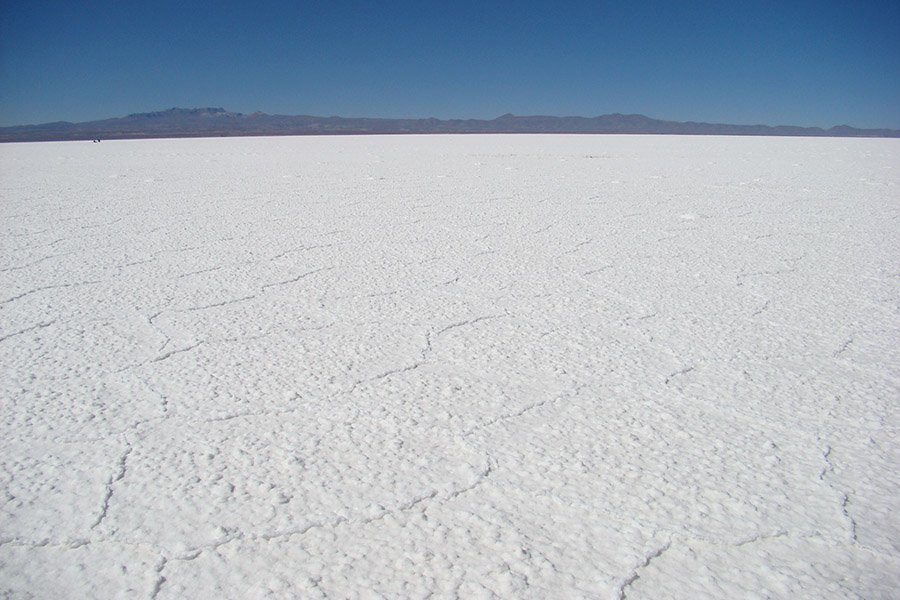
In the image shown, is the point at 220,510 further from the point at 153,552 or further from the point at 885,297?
the point at 885,297

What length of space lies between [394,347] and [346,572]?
30.1 inches

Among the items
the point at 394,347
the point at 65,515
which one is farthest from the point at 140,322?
the point at 65,515

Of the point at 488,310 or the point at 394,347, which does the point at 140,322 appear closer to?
the point at 394,347

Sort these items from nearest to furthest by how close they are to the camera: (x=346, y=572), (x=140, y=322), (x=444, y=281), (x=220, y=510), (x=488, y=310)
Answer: (x=346, y=572), (x=220, y=510), (x=140, y=322), (x=488, y=310), (x=444, y=281)

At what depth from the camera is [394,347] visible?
1463 mm

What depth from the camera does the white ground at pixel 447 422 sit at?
75 centimetres

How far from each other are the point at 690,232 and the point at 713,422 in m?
2.13

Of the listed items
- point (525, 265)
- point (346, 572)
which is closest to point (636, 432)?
point (346, 572)

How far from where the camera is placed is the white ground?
750mm

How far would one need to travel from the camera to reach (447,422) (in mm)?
1101

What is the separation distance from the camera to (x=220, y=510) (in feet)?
2.77

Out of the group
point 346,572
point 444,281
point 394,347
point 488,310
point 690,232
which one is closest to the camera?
point 346,572

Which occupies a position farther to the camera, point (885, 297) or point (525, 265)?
point (525, 265)

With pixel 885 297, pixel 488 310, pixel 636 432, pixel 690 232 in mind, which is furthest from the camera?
pixel 690 232
